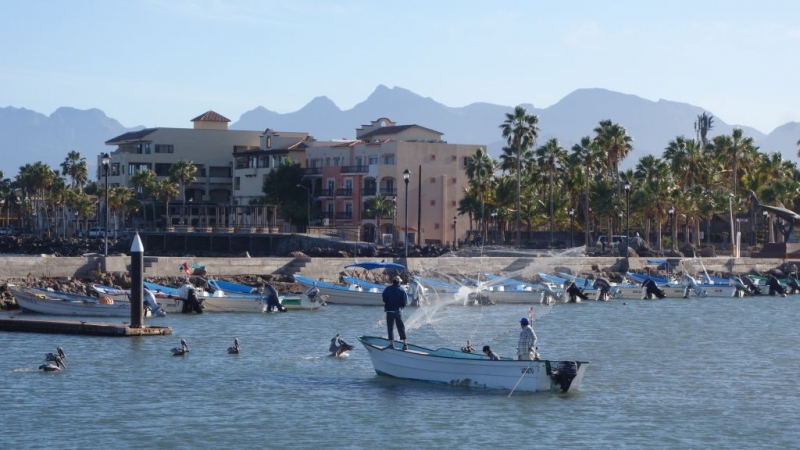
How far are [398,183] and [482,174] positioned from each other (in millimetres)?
9545

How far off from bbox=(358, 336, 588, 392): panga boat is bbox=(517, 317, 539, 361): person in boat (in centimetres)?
34

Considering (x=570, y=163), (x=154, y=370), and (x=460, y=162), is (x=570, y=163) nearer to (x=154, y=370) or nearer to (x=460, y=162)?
(x=460, y=162)

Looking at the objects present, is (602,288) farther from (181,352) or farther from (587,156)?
(587,156)

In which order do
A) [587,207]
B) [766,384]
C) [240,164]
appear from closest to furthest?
1. [766,384]
2. [587,207]
3. [240,164]

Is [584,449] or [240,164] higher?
[240,164]

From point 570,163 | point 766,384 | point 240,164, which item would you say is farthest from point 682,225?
point 766,384

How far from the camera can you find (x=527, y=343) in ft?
96.7

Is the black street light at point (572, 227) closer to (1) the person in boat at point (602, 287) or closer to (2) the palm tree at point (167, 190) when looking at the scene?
(1) the person in boat at point (602, 287)

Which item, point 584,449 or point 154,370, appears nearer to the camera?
point 584,449

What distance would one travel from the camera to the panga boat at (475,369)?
29.3 m

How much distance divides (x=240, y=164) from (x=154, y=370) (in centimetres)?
10266

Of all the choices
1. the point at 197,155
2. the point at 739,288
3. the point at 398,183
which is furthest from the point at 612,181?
the point at 197,155

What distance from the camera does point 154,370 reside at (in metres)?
34.0

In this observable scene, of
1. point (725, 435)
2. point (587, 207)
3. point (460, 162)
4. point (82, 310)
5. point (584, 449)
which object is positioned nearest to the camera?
point (584, 449)
